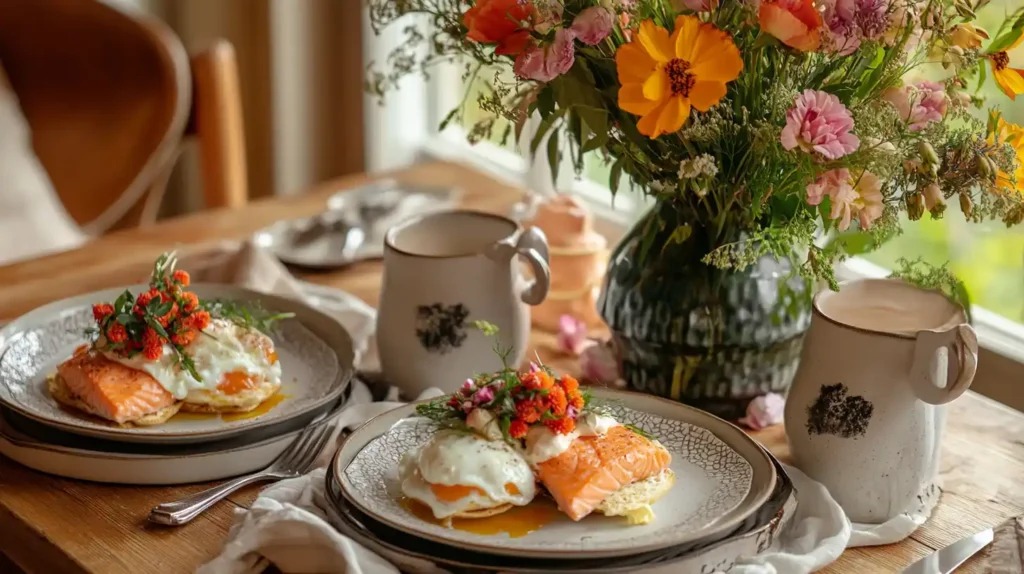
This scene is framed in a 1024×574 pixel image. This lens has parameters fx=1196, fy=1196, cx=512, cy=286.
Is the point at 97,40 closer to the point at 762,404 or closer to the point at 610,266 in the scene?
the point at 610,266

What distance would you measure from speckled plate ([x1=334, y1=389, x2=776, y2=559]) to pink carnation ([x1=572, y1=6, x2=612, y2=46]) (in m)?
0.31

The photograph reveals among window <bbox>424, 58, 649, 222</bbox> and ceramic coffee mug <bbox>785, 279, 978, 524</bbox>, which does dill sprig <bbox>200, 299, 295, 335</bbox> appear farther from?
window <bbox>424, 58, 649, 222</bbox>

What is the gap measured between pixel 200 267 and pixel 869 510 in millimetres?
859

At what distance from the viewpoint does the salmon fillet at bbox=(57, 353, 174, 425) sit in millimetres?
1028

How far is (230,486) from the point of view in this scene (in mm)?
1016

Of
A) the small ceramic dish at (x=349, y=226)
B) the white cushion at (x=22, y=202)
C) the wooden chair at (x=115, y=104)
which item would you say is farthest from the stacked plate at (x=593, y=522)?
the white cushion at (x=22, y=202)

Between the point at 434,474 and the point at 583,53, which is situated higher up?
the point at 583,53

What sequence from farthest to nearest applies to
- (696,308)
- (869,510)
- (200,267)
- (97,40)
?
(97,40) < (200,267) < (696,308) < (869,510)

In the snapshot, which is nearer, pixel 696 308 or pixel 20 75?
pixel 696 308

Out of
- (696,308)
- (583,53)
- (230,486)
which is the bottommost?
(230,486)

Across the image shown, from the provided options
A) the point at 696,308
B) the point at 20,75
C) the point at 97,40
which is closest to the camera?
the point at 696,308

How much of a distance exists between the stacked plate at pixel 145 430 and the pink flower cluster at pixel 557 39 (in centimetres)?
38

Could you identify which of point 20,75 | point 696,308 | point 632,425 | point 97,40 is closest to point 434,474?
point 632,425

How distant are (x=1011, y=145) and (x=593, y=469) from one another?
42 centimetres
